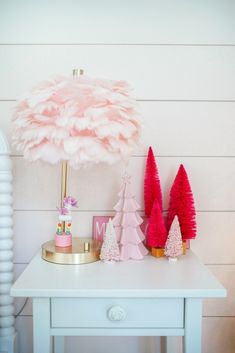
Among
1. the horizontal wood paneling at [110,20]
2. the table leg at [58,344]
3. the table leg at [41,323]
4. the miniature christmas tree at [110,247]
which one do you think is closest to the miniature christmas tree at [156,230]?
the miniature christmas tree at [110,247]

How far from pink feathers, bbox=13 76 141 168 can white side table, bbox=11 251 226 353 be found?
0.35m

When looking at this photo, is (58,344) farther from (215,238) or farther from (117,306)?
(215,238)

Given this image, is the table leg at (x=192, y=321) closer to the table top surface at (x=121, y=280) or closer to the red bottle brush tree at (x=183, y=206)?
the table top surface at (x=121, y=280)

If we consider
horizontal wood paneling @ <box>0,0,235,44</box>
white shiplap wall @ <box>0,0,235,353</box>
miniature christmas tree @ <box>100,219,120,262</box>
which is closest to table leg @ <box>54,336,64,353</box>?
white shiplap wall @ <box>0,0,235,353</box>

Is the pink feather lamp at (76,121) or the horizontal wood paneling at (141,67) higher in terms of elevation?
the horizontal wood paneling at (141,67)

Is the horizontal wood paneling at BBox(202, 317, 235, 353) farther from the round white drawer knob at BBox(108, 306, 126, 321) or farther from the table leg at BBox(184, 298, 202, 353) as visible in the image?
the round white drawer knob at BBox(108, 306, 126, 321)

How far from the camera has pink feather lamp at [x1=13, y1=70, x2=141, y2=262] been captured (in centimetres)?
90

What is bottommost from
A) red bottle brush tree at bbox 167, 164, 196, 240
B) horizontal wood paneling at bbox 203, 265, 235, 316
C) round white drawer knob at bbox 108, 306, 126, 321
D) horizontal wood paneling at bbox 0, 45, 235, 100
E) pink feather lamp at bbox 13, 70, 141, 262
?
horizontal wood paneling at bbox 203, 265, 235, 316

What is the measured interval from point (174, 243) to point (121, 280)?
0.24 metres

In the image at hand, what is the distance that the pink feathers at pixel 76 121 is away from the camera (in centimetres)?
90

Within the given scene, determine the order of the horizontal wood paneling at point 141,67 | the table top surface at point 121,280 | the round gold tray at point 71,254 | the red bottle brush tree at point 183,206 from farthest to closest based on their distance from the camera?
1. the horizontal wood paneling at point 141,67
2. the red bottle brush tree at point 183,206
3. the round gold tray at point 71,254
4. the table top surface at point 121,280

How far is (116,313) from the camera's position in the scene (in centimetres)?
86

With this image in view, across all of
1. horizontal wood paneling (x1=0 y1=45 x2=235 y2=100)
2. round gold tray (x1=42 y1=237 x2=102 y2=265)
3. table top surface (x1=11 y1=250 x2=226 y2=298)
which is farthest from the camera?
horizontal wood paneling (x1=0 y1=45 x2=235 y2=100)

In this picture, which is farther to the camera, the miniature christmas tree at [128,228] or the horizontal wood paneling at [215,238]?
the horizontal wood paneling at [215,238]
